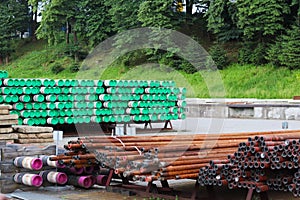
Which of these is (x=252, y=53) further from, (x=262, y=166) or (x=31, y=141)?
(x=262, y=166)

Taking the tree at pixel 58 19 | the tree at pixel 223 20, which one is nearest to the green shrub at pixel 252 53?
the tree at pixel 223 20

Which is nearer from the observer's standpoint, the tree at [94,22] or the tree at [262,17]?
the tree at [262,17]

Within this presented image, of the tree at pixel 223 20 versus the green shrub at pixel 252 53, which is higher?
the tree at pixel 223 20

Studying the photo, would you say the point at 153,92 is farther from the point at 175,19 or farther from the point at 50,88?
the point at 175,19

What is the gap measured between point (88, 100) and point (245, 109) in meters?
12.2

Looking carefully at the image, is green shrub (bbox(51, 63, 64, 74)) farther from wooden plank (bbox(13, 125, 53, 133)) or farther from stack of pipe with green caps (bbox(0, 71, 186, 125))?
wooden plank (bbox(13, 125, 53, 133))

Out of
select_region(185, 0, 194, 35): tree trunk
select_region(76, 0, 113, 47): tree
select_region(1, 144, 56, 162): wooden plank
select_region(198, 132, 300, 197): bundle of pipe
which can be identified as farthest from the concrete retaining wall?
select_region(76, 0, 113, 47): tree

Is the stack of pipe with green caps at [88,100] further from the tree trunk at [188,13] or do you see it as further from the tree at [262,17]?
the tree trunk at [188,13]

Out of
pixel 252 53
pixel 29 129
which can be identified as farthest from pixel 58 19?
pixel 29 129

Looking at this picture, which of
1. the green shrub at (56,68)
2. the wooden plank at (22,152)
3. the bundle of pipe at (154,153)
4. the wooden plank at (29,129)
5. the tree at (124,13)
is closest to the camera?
the bundle of pipe at (154,153)

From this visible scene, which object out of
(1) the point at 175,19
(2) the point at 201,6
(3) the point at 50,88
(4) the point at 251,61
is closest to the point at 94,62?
(3) the point at 50,88

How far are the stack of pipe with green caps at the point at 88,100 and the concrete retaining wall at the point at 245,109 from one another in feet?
20.6

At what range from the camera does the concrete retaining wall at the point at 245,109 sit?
87.8 ft

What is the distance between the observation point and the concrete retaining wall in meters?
26.8
